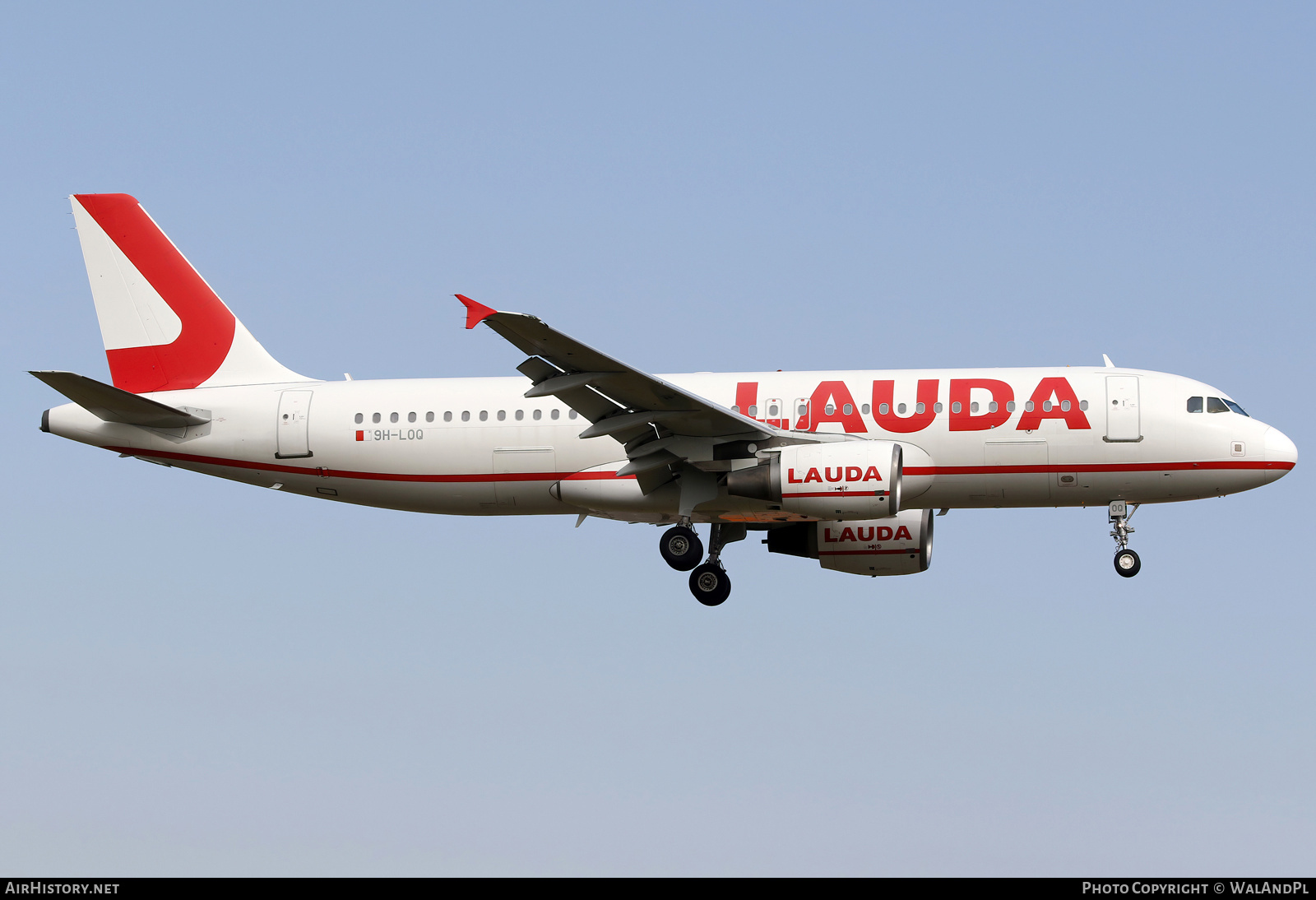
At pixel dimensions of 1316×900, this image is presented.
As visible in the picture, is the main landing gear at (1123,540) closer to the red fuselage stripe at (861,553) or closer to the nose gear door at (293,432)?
the red fuselage stripe at (861,553)

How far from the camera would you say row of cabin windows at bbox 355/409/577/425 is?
107ft

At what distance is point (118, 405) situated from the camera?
109 feet

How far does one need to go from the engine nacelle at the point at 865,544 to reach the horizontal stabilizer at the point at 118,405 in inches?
533

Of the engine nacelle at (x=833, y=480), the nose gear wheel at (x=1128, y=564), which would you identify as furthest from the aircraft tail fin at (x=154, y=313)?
the nose gear wheel at (x=1128, y=564)

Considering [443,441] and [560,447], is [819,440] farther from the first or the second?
[443,441]

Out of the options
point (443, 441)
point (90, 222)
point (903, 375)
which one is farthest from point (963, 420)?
point (90, 222)

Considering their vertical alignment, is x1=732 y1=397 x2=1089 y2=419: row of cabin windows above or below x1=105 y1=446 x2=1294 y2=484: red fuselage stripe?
above

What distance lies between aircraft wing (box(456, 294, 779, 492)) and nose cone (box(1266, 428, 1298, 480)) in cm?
990

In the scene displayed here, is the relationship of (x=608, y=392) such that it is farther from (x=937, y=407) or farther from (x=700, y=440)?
(x=937, y=407)

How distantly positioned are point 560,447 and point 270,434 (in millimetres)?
6544

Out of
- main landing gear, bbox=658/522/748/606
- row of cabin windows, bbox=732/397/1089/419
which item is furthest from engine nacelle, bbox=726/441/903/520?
main landing gear, bbox=658/522/748/606

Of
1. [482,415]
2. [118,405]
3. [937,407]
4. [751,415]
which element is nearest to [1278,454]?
[937,407]

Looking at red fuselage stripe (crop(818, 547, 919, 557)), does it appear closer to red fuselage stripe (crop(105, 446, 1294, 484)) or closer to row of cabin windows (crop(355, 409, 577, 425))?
red fuselage stripe (crop(105, 446, 1294, 484))

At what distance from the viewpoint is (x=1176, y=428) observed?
31125mm
